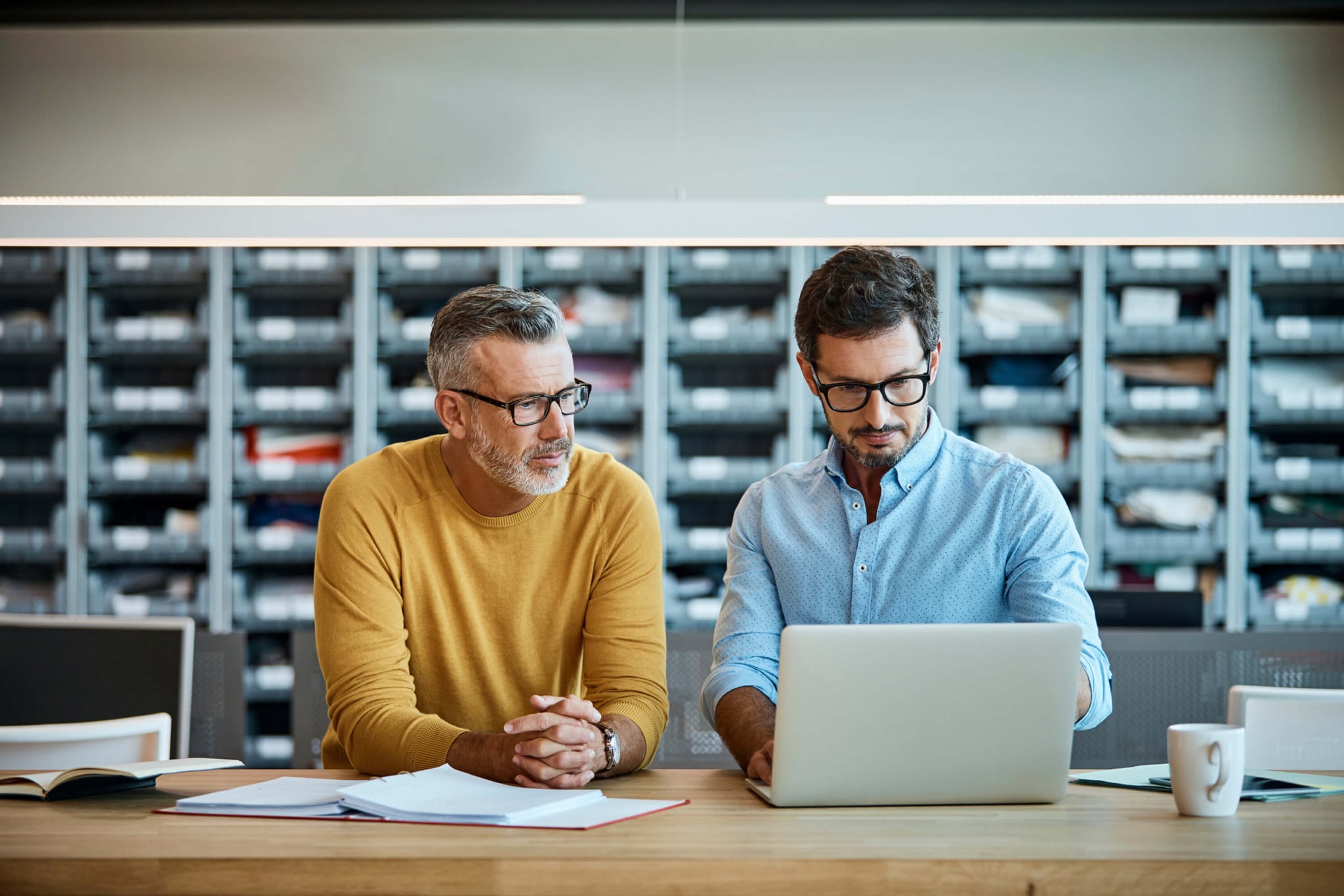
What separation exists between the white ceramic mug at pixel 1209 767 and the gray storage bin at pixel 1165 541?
2757 mm

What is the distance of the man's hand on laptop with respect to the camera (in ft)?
4.38

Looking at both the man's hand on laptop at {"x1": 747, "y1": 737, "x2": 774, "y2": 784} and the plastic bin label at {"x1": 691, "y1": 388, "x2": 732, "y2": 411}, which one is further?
the plastic bin label at {"x1": 691, "y1": 388, "x2": 732, "y2": 411}

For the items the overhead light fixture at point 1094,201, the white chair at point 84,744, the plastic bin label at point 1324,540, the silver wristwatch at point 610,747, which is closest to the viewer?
the silver wristwatch at point 610,747

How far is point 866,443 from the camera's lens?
5.33 feet

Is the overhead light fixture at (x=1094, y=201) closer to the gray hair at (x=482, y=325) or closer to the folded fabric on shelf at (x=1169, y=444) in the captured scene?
the gray hair at (x=482, y=325)

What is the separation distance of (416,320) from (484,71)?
91 cm

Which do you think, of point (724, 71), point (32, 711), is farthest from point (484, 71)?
point (32, 711)

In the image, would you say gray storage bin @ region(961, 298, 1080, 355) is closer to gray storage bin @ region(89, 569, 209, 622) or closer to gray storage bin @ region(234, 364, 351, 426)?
gray storage bin @ region(234, 364, 351, 426)

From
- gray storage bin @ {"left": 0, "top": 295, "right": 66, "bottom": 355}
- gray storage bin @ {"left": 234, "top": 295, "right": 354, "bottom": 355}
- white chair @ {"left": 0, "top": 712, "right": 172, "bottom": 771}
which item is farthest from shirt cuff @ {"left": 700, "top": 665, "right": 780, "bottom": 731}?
gray storage bin @ {"left": 0, "top": 295, "right": 66, "bottom": 355}

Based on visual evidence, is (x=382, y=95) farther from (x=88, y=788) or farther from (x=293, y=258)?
(x=88, y=788)

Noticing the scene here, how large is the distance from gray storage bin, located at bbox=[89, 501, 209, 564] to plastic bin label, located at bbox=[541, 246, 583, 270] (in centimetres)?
146

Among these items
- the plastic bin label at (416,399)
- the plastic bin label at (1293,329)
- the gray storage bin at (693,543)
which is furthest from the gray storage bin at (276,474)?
the plastic bin label at (1293,329)

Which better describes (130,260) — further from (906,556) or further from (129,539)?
(906,556)

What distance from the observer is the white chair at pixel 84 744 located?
157cm
